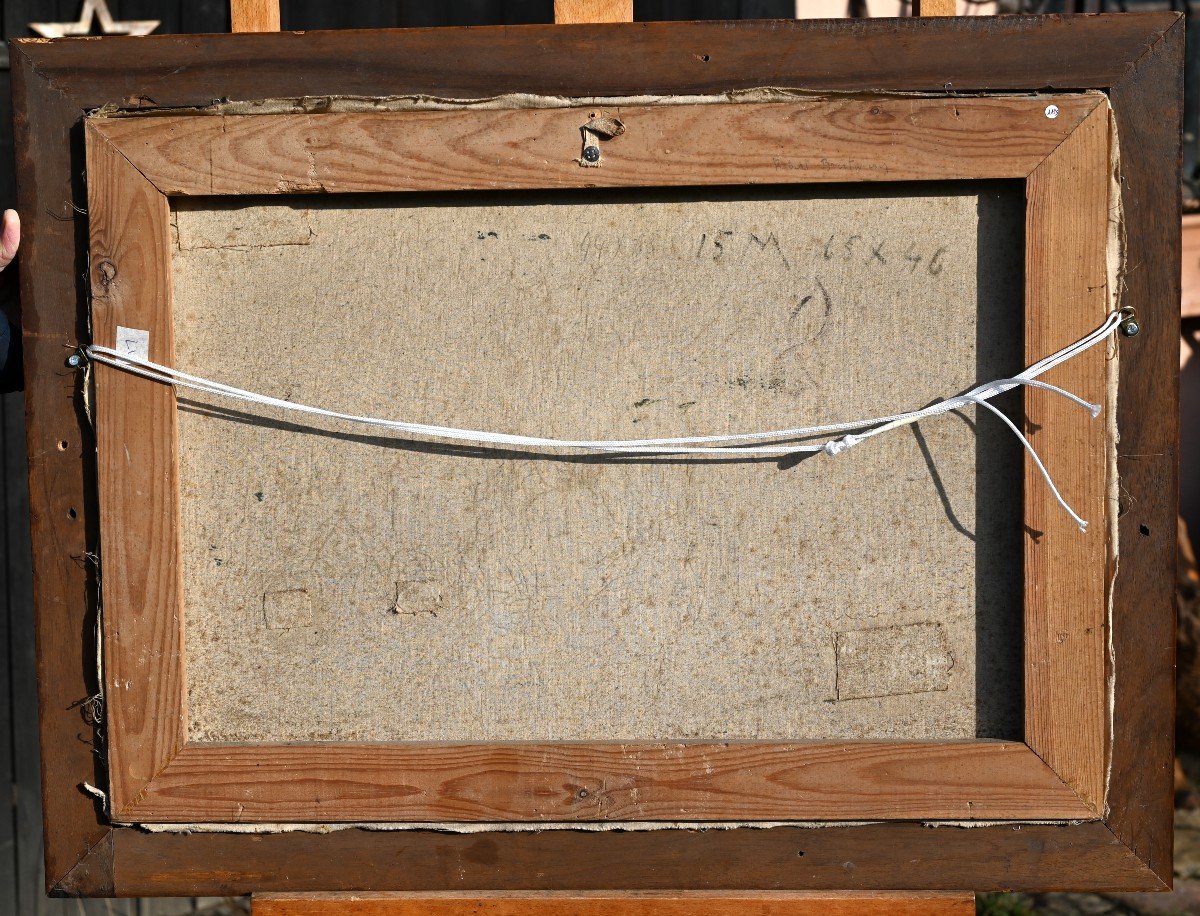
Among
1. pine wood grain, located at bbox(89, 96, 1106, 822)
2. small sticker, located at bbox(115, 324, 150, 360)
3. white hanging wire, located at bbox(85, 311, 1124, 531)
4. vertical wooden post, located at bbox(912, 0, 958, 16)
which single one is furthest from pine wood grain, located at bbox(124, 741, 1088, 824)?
vertical wooden post, located at bbox(912, 0, 958, 16)

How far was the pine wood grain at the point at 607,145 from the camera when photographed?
1.05m

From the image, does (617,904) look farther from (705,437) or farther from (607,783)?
(705,437)

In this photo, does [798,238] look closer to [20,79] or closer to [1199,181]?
[20,79]

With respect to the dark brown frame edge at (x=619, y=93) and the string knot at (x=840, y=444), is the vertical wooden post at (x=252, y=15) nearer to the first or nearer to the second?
the dark brown frame edge at (x=619, y=93)

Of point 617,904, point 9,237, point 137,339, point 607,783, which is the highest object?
point 9,237

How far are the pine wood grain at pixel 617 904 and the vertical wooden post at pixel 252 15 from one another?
986mm

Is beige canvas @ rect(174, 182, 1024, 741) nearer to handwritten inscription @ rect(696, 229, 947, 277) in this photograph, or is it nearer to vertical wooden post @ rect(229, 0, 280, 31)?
handwritten inscription @ rect(696, 229, 947, 277)

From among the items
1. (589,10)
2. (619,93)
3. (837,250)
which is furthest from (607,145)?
(837,250)

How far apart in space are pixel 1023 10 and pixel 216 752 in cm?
246

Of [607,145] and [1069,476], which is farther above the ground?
[607,145]

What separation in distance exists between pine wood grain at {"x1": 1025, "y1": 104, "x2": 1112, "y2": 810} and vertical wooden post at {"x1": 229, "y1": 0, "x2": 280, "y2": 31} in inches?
34.0

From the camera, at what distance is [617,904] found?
112cm

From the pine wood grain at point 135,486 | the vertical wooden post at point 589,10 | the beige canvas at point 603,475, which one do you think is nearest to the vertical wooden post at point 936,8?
the beige canvas at point 603,475

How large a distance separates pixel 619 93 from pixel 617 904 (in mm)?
900
